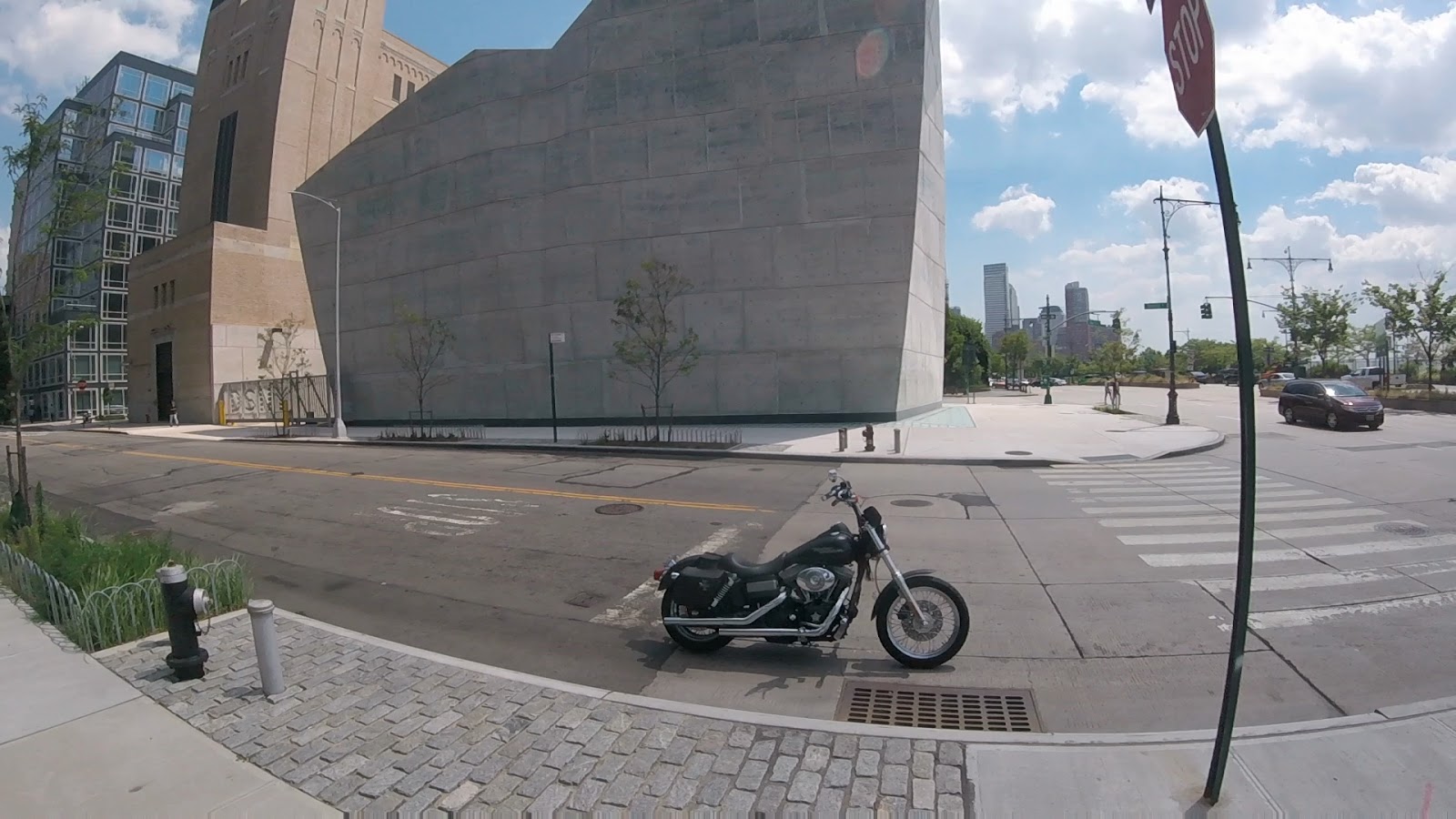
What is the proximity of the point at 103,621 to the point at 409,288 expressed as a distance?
32047 millimetres

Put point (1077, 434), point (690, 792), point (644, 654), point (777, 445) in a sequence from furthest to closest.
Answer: point (1077, 434)
point (777, 445)
point (644, 654)
point (690, 792)

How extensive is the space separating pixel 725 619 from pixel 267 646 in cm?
313

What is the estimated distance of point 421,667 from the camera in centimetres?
496

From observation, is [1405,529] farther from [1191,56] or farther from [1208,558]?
[1191,56]

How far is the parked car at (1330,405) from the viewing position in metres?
22.3

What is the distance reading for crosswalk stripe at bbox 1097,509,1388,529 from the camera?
9477 millimetres

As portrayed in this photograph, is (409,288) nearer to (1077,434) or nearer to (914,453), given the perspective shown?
(914,453)

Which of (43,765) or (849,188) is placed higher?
(849,188)

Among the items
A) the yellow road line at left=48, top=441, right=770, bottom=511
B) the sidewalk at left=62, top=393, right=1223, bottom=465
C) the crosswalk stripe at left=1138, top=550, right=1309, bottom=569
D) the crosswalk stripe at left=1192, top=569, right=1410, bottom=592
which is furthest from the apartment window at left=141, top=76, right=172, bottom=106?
the crosswalk stripe at left=1192, top=569, right=1410, bottom=592

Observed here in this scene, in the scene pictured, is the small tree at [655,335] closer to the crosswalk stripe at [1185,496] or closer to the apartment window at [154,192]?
the crosswalk stripe at [1185,496]

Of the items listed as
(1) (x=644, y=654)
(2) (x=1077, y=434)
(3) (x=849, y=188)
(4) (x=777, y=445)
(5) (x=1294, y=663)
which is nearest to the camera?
(5) (x=1294, y=663)

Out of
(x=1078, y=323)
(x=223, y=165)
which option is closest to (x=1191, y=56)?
(x=223, y=165)

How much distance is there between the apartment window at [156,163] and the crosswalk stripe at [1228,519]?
303 feet

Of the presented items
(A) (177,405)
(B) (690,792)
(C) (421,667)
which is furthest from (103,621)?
(A) (177,405)
